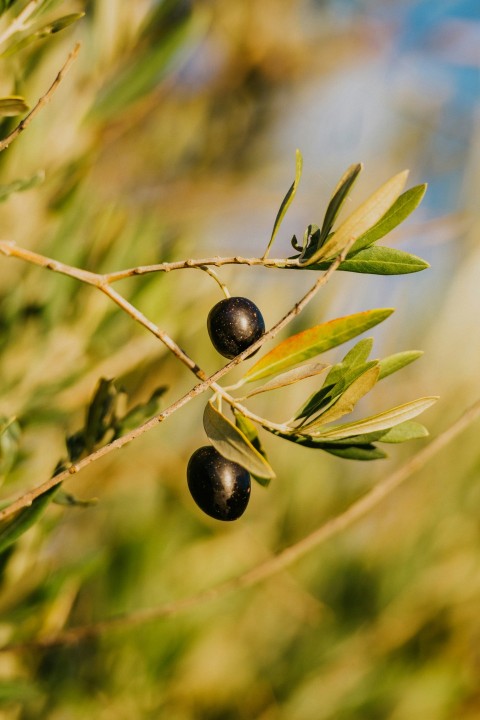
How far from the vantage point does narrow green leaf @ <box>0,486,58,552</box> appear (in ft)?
1.36

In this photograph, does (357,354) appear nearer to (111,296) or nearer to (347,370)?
(347,370)

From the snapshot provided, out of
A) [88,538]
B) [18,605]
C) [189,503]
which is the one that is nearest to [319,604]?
[189,503]

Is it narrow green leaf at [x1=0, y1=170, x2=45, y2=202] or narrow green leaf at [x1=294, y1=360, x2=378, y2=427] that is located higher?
narrow green leaf at [x1=0, y1=170, x2=45, y2=202]

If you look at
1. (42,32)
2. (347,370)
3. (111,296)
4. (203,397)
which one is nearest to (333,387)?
(347,370)

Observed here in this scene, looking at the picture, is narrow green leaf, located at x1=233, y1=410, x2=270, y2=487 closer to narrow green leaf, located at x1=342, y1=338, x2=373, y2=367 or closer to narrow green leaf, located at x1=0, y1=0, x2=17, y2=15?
narrow green leaf, located at x1=342, y1=338, x2=373, y2=367

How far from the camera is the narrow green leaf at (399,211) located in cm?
38

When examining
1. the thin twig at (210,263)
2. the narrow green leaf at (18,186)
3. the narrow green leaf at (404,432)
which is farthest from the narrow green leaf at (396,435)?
the narrow green leaf at (18,186)

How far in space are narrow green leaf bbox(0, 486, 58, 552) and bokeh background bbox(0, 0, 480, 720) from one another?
167 mm

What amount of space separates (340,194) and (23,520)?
275 millimetres

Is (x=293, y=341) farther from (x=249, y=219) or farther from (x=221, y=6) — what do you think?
(x=221, y=6)

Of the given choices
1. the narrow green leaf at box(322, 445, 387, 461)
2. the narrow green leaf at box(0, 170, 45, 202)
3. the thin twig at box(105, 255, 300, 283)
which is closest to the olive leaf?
the narrow green leaf at box(322, 445, 387, 461)

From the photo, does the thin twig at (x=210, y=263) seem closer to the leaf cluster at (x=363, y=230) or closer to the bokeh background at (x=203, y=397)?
the leaf cluster at (x=363, y=230)

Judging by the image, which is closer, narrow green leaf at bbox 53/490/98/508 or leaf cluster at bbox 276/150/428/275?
leaf cluster at bbox 276/150/428/275

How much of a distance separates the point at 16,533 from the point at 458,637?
100cm
